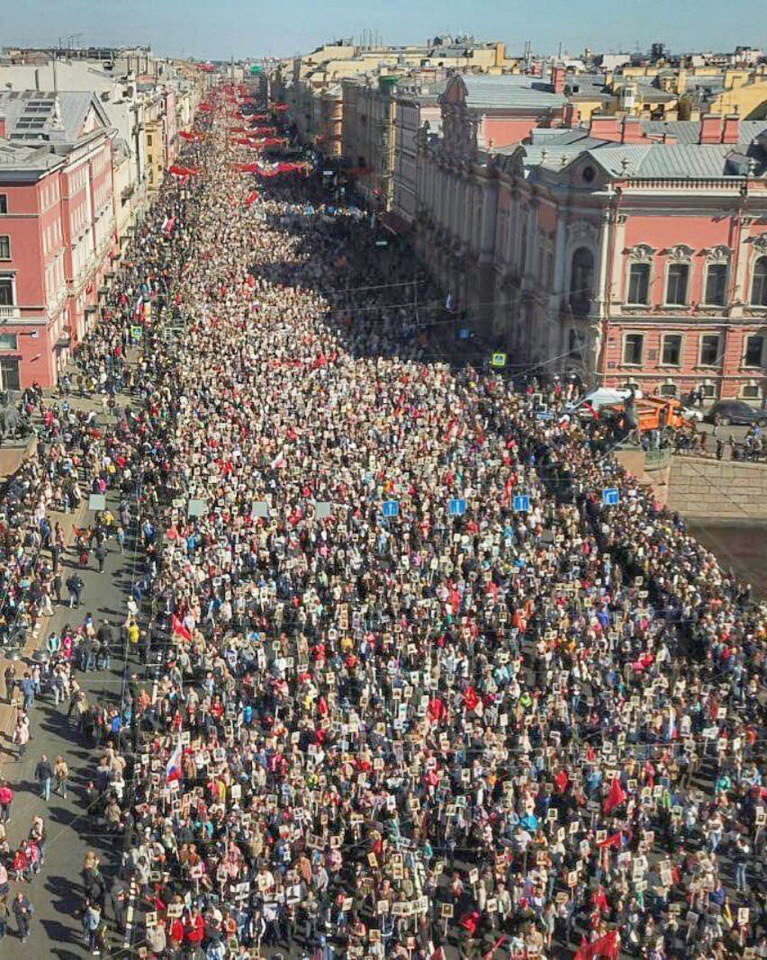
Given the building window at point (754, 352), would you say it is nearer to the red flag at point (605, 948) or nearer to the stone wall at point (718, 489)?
the stone wall at point (718, 489)

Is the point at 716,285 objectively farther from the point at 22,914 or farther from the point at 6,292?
the point at 22,914

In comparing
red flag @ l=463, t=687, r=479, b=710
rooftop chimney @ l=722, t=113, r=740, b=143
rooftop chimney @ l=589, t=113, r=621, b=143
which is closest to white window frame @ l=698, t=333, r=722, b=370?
rooftop chimney @ l=722, t=113, r=740, b=143

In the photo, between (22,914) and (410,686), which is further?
(410,686)

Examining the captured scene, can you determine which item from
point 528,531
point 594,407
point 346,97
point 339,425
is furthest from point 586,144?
point 346,97

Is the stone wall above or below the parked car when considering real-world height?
below

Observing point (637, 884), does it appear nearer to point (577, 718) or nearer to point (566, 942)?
point (566, 942)

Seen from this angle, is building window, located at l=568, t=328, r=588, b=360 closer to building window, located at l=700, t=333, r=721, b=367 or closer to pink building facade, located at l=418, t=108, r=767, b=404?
pink building facade, located at l=418, t=108, r=767, b=404

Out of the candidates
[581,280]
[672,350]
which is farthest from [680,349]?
[581,280]

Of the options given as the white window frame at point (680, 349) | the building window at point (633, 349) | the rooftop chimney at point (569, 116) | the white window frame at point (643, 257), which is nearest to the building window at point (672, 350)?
the white window frame at point (680, 349)
